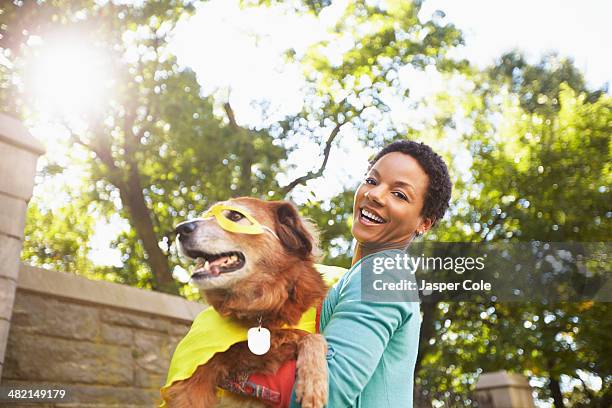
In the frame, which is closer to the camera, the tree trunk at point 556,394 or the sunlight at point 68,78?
the sunlight at point 68,78

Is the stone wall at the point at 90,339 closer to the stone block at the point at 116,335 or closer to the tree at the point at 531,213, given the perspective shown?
the stone block at the point at 116,335

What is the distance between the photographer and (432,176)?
182 cm

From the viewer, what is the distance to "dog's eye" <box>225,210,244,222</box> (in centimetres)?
165

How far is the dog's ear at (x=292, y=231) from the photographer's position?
1.65 meters

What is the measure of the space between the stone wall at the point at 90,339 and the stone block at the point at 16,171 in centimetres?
82

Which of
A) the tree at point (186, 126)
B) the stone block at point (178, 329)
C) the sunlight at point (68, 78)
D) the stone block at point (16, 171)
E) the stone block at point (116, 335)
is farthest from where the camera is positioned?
the tree at point (186, 126)

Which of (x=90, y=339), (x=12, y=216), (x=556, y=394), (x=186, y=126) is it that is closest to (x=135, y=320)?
(x=90, y=339)

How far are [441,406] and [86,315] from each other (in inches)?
317

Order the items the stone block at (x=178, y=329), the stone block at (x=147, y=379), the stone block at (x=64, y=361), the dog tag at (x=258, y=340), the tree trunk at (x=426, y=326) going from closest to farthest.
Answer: the dog tag at (x=258, y=340) → the stone block at (x=64, y=361) → the stone block at (x=147, y=379) → the stone block at (x=178, y=329) → the tree trunk at (x=426, y=326)

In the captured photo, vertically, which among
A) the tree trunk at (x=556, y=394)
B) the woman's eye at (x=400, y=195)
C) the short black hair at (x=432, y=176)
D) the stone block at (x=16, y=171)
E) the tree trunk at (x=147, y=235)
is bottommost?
the woman's eye at (x=400, y=195)

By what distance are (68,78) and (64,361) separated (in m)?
10.6

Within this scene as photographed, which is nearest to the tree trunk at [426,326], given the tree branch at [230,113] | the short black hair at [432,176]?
the tree branch at [230,113]

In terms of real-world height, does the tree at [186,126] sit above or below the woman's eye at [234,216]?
above

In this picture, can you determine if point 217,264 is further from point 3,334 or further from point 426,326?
point 426,326
